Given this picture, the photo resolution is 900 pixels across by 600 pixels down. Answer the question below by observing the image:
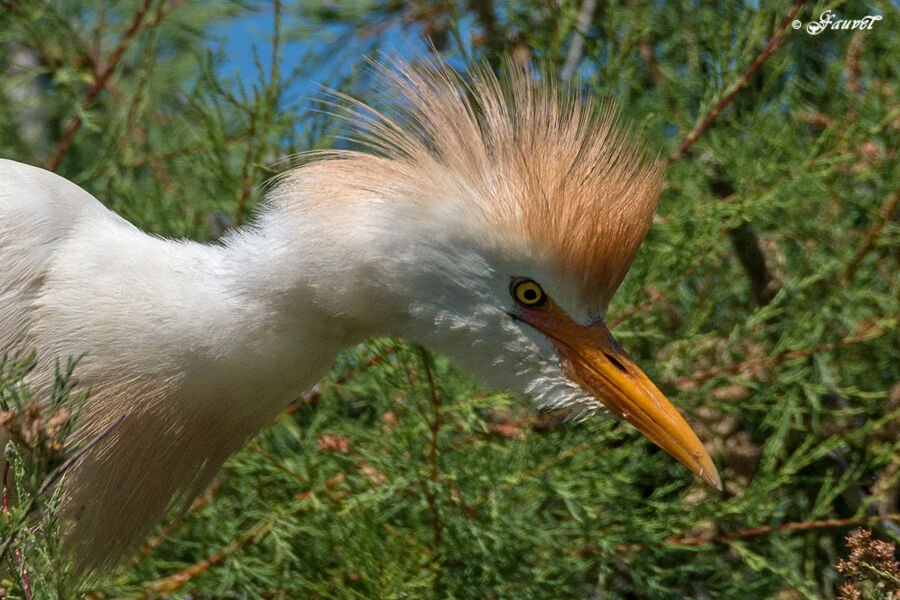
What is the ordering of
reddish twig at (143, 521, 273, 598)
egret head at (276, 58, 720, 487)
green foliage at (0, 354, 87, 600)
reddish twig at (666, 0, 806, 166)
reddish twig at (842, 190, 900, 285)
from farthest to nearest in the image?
reddish twig at (842, 190, 900, 285) < reddish twig at (666, 0, 806, 166) < reddish twig at (143, 521, 273, 598) < egret head at (276, 58, 720, 487) < green foliage at (0, 354, 87, 600)

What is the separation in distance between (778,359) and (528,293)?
1.04 m

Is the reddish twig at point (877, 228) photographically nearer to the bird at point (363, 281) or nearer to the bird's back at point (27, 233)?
the bird at point (363, 281)

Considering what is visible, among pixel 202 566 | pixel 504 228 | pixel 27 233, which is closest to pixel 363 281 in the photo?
pixel 504 228

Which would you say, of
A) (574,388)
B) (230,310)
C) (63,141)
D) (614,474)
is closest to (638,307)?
(614,474)

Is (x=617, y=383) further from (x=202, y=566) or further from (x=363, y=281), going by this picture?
(x=202, y=566)

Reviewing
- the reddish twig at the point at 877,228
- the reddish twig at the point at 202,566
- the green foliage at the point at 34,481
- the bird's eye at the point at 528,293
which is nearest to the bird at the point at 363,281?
the bird's eye at the point at 528,293

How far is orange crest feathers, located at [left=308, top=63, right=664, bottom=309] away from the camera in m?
1.85

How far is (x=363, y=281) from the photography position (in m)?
1.84

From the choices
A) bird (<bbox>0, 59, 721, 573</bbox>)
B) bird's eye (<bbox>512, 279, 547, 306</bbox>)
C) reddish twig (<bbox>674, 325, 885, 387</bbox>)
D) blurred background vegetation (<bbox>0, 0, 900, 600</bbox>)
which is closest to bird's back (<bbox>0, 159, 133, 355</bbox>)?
bird (<bbox>0, 59, 721, 573</bbox>)

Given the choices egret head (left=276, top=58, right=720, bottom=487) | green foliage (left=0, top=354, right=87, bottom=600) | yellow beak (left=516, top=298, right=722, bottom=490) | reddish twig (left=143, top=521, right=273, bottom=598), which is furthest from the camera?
reddish twig (left=143, top=521, right=273, bottom=598)

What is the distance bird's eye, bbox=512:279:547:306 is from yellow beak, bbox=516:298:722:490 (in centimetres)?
2

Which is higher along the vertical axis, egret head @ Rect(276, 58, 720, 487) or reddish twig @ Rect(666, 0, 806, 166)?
reddish twig @ Rect(666, 0, 806, 166)

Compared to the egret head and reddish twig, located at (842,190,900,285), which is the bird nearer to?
the egret head

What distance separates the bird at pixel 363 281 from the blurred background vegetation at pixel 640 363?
0.22 m
